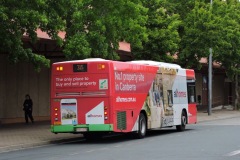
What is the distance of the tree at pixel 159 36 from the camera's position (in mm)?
33406

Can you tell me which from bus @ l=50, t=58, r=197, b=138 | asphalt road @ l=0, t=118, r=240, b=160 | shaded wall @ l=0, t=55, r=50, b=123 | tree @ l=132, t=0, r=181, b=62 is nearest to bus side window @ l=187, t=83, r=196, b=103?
bus @ l=50, t=58, r=197, b=138

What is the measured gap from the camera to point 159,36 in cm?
3341

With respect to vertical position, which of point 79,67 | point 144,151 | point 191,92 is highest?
point 79,67

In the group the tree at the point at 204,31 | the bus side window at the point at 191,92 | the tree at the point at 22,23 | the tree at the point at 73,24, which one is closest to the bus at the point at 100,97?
the tree at the point at 22,23

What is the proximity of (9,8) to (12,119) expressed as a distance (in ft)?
45.6

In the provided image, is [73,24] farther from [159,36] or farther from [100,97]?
[159,36]

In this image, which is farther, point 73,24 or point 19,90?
point 19,90

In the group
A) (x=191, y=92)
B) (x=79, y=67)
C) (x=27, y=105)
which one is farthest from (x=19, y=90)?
(x=79, y=67)

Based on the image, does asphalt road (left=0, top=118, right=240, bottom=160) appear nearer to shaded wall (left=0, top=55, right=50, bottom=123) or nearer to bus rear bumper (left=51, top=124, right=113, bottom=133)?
bus rear bumper (left=51, top=124, right=113, bottom=133)

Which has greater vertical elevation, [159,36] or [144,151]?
[159,36]

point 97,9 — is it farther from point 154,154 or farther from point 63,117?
point 154,154

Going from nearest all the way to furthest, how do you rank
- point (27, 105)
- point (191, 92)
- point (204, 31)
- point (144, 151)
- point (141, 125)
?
point (144, 151), point (141, 125), point (191, 92), point (27, 105), point (204, 31)

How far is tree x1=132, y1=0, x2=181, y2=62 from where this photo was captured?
110 ft

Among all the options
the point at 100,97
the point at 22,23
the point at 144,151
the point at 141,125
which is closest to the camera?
the point at 144,151
